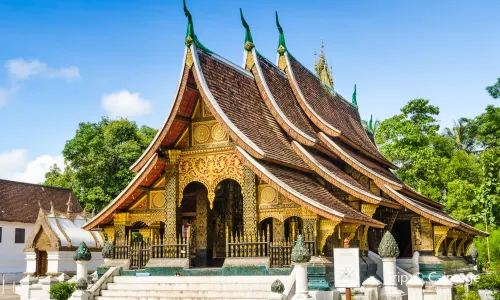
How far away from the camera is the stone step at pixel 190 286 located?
41.6 feet

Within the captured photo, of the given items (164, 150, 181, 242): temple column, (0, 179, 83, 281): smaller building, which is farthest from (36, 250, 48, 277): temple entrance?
(164, 150, 181, 242): temple column

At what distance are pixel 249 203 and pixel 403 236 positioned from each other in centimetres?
856

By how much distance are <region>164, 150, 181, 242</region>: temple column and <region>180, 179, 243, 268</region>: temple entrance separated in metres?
1.31

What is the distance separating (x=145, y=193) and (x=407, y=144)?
Result: 26.8 metres

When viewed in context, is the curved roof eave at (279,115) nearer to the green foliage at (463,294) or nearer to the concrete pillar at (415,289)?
the concrete pillar at (415,289)

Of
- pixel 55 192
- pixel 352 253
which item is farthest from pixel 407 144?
pixel 352 253

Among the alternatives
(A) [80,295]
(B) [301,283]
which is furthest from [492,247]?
(A) [80,295]

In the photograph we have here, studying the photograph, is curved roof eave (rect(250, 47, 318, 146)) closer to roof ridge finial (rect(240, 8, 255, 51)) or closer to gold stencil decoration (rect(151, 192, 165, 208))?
roof ridge finial (rect(240, 8, 255, 51))

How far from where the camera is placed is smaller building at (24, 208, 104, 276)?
23828mm

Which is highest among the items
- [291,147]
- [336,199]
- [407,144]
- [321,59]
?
[321,59]

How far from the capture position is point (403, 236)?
20703 mm

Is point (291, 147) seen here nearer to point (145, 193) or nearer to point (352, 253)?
point (145, 193)

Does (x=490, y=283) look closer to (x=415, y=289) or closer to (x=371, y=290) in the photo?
(x=415, y=289)

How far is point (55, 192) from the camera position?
36438 mm
